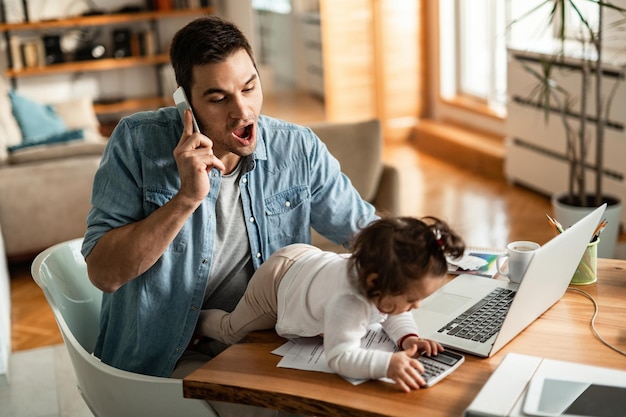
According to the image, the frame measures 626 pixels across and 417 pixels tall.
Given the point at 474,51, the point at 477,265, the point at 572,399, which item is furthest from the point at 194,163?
the point at 474,51

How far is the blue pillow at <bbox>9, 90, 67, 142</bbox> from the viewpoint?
6.28 m

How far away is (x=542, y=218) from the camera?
5.20 metres

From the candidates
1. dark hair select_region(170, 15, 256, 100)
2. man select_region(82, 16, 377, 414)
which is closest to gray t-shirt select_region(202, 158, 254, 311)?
man select_region(82, 16, 377, 414)

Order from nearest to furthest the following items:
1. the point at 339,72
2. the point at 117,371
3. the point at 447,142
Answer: the point at 117,371, the point at 447,142, the point at 339,72

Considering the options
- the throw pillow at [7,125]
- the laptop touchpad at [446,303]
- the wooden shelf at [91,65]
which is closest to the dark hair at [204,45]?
the laptop touchpad at [446,303]

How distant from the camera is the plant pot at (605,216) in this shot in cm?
395

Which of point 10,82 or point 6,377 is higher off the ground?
point 10,82

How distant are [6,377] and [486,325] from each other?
248 centimetres

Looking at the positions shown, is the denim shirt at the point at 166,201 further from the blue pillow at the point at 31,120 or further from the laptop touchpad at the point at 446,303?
the blue pillow at the point at 31,120

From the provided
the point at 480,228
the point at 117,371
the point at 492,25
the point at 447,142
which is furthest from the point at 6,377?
the point at 492,25

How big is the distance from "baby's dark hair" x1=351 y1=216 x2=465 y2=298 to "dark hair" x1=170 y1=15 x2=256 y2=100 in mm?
599

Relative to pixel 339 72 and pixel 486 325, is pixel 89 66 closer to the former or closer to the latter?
pixel 339 72

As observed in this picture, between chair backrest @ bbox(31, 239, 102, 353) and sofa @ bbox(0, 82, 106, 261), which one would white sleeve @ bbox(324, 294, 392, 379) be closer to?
chair backrest @ bbox(31, 239, 102, 353)

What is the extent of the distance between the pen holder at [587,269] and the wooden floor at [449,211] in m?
Answer: 2.01
